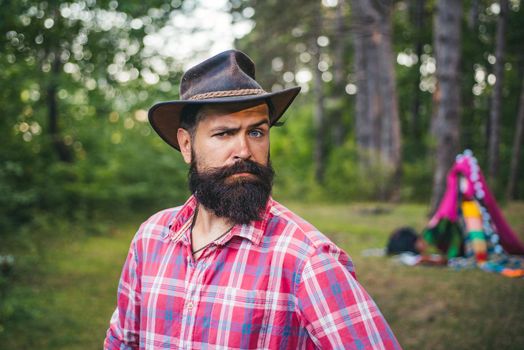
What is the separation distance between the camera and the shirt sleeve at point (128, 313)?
215cm

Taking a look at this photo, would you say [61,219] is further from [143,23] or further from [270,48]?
[270,48]

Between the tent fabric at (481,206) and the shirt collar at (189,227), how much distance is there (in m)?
6.43

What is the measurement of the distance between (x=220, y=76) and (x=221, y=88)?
0.07 m

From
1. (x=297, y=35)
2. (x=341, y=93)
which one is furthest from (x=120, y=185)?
(x=341, y=93)

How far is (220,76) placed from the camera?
6.68 ft

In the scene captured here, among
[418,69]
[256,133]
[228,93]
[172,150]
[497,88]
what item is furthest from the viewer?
[418,69]

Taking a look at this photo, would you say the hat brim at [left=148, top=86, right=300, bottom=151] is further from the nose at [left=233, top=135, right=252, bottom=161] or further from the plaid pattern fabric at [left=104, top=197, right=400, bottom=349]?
the plaid pattern fabric at [left=104, top=197, right=400, bottom=349]

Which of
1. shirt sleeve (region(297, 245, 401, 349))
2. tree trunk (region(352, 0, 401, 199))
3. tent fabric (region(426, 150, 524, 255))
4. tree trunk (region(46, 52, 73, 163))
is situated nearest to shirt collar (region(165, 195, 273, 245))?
shirt sleeve (region(297, 245, 401, 349))

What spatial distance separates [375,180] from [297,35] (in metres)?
6.88

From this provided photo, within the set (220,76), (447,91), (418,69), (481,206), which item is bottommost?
(481,206)

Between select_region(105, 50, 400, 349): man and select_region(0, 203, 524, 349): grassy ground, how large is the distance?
9.94 ft

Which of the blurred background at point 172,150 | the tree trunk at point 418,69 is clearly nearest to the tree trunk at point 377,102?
the blurred background at point 172,150

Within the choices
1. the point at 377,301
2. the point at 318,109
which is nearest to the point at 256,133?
the point at 377,301

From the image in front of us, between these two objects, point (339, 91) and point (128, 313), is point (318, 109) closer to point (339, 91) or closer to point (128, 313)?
point (339, 91)
